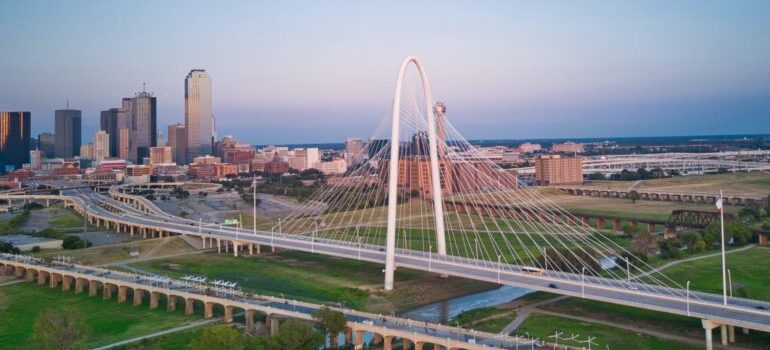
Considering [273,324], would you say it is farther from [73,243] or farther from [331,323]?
[73,243]

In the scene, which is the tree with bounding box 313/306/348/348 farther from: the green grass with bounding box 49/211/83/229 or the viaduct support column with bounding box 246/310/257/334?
the green grass with bounding box 49/211/83/229

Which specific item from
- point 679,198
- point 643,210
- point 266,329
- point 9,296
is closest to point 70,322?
point 266,329

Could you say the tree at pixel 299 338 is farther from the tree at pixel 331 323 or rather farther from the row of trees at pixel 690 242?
the row of trees at pixel 690 242

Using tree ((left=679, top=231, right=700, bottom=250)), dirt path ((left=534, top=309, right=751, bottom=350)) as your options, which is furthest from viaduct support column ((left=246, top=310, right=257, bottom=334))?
tree ((left=679, top=231, right=700, bottom=250))

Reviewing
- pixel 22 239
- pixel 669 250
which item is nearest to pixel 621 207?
pixel 669 250

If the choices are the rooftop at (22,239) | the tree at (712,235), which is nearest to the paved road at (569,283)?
the rooftop at (22,239)

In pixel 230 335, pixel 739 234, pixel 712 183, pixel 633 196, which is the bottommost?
pixel 230 335
